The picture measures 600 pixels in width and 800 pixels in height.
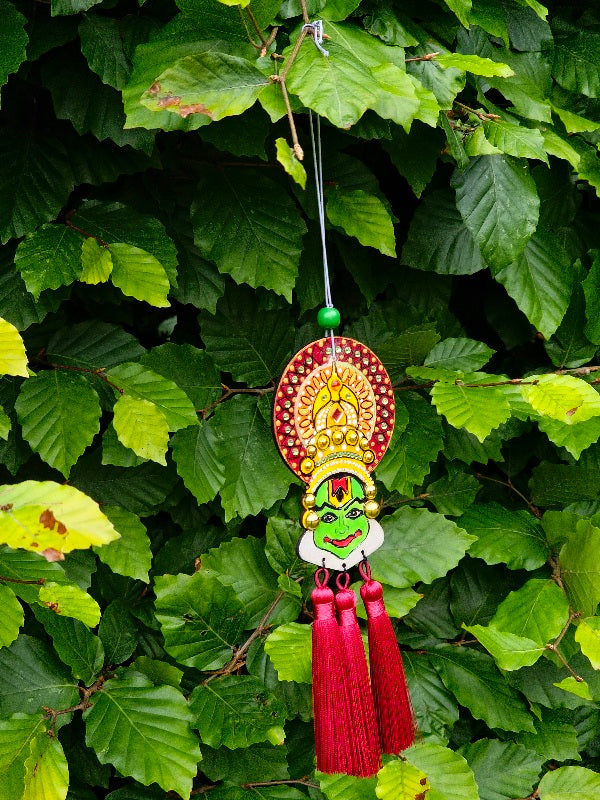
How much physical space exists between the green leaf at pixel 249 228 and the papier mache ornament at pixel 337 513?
0.21 m

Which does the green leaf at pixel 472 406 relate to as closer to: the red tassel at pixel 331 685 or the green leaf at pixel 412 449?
the green leaf at pixel 412 449

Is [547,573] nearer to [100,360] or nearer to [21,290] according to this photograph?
[100,360]

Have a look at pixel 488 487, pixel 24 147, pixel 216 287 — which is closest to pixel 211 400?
pixel 216 287

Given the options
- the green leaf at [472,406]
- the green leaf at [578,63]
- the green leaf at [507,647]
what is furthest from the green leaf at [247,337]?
the green leaf at [578,63]

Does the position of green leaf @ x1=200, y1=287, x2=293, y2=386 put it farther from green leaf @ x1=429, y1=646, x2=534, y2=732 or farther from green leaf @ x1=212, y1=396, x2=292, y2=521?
green leaf @ x1=429, y1=646, x2=534, y2=732

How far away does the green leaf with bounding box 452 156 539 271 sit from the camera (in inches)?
40.6

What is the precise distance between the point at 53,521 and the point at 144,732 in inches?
16.7

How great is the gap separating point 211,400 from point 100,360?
153mm

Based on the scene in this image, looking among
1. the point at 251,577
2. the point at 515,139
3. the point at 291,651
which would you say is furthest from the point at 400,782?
the point at 515,139

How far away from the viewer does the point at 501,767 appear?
3.81 ft

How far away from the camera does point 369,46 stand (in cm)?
91

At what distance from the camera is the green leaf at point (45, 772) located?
0.89 metres

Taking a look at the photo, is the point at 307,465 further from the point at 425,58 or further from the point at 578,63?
the point at 578,63

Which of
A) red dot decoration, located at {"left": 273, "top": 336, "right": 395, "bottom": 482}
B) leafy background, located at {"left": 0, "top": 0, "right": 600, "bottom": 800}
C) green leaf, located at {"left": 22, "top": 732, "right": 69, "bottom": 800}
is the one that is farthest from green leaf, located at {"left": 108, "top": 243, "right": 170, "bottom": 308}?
green leaf, located at {"left": 22, "top": 732, "right": 69, "bottom": 800}
